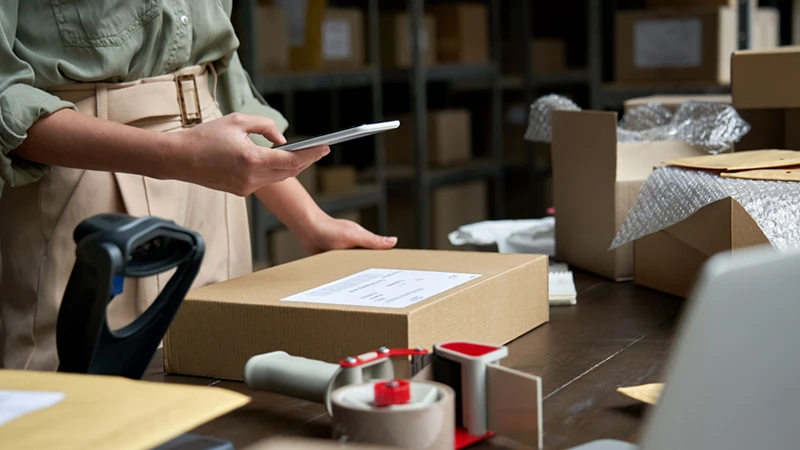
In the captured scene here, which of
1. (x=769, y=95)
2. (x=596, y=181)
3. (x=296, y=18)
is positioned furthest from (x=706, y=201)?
(x=296, y=18)

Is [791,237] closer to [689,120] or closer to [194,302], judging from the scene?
[689,120]

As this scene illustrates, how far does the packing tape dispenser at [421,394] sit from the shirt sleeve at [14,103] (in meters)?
0.47

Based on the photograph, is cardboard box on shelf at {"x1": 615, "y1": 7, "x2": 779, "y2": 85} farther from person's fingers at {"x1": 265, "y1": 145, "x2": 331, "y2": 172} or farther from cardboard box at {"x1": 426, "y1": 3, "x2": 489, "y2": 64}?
person's fingers at {"x1": 265, "y1": 145, "x2": 331, "y2": 172}

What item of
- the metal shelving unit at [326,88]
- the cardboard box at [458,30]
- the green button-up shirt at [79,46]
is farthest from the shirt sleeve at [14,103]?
the cardboard box at [458,30]

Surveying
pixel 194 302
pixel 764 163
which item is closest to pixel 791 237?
pixel 764 163

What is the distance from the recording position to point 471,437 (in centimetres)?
70

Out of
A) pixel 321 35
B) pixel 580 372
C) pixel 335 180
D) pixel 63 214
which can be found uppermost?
pixel 321 35

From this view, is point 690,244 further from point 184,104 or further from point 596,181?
point 184,104

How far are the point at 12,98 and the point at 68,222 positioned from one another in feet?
0.61

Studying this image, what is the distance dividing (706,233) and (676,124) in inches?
16.7

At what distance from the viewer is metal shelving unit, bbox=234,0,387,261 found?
285cm

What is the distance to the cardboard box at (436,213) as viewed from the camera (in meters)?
3.87

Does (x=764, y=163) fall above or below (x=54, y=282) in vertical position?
above

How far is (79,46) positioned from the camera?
1.19 metres
